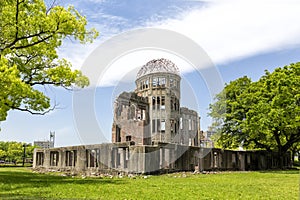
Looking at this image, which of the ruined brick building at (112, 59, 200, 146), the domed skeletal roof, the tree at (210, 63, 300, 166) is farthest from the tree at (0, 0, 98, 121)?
the domed skeletal roof

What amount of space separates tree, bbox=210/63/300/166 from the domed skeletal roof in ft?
69.2

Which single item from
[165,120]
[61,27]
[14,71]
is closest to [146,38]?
[61,27]

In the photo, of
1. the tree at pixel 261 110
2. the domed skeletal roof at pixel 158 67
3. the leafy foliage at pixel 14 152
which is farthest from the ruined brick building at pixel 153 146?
the leafy foliage at pixel 14 152

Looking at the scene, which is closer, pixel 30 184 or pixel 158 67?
pixel 30 184

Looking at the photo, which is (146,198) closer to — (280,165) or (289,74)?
(289,74)

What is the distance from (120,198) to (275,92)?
25848 mm

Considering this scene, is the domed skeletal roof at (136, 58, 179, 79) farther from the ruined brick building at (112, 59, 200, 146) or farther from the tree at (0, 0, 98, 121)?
the tree at (0, 0, 98, 121)

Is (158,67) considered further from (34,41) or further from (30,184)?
(30,184)

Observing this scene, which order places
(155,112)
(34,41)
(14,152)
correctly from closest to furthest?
(34,41) < (155,112) < (14,152)

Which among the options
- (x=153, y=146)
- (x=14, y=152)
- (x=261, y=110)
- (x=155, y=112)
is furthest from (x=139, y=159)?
(x=14, y=152)

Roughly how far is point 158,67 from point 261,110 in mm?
33342

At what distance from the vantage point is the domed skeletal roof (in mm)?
61578

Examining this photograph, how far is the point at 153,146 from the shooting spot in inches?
897

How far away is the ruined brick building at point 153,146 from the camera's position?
2317 centimetres
